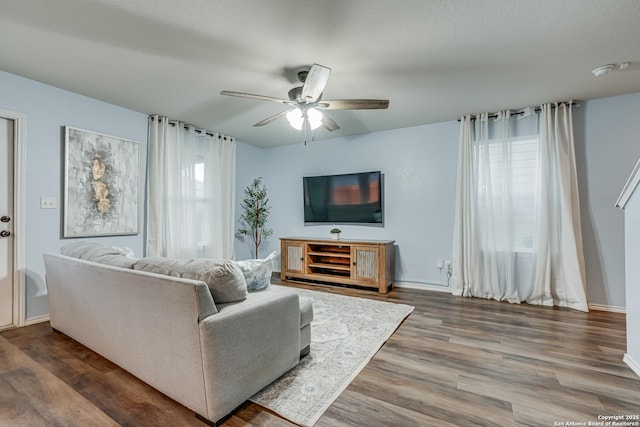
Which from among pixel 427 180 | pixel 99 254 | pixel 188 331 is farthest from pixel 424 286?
pixel 99 254

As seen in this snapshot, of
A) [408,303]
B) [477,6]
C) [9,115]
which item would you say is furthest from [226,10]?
[408,303]

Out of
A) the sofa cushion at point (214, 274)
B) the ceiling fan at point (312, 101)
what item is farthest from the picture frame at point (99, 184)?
the sofa cushion at point (214, 274)

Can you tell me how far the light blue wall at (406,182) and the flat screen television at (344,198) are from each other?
0.15 metres

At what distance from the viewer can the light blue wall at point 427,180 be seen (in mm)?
3211

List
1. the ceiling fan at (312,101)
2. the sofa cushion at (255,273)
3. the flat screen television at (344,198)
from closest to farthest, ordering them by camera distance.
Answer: the sofa cushion at (255,273) → the ceiling fan at (312,101) → the flat screen television at (344,198)

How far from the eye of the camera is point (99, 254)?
216 centimetres

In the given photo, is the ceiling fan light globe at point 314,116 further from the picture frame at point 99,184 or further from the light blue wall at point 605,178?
the light blue wall at point 605,178

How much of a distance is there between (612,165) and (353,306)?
10.8ft

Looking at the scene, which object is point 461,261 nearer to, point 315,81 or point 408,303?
point 408,303

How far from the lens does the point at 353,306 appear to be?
3316 millimetres

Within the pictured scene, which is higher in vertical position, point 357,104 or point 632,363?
point 357,104

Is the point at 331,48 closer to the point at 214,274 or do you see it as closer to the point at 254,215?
the point at 214,274

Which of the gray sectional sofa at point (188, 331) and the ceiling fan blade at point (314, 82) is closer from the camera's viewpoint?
the gray sectional sofa at point (188, 331)

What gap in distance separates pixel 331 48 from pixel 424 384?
244cm
